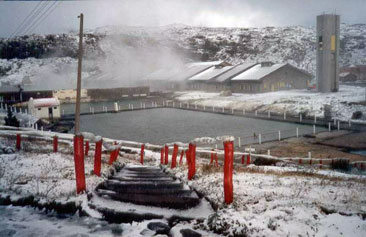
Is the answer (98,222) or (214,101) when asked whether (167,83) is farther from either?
(98,222)

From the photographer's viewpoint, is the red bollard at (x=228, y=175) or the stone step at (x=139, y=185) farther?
the stone step at (x=139, y=185)

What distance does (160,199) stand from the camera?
4832 mm

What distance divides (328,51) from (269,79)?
932 cm

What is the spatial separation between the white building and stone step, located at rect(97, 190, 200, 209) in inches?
1146

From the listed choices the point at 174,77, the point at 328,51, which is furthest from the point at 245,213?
the point at 174,77

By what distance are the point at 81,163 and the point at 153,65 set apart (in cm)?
9111

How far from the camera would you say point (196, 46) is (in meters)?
141

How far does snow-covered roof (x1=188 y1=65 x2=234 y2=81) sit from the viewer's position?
57500 mm

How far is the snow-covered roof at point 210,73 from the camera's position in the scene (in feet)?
189

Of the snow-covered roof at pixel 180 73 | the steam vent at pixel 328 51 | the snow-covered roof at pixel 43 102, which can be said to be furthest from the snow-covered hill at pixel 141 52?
the snow-covered roof at pixel 43 102

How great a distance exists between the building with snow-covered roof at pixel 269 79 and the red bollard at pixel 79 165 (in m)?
45.3

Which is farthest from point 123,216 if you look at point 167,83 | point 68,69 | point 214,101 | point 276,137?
point 68,69

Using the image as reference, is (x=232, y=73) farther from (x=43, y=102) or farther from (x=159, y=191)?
(x=159, y=191)

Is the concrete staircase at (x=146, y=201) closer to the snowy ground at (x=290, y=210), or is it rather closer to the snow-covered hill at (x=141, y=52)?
the snowy ground at (x=290, y=210)
